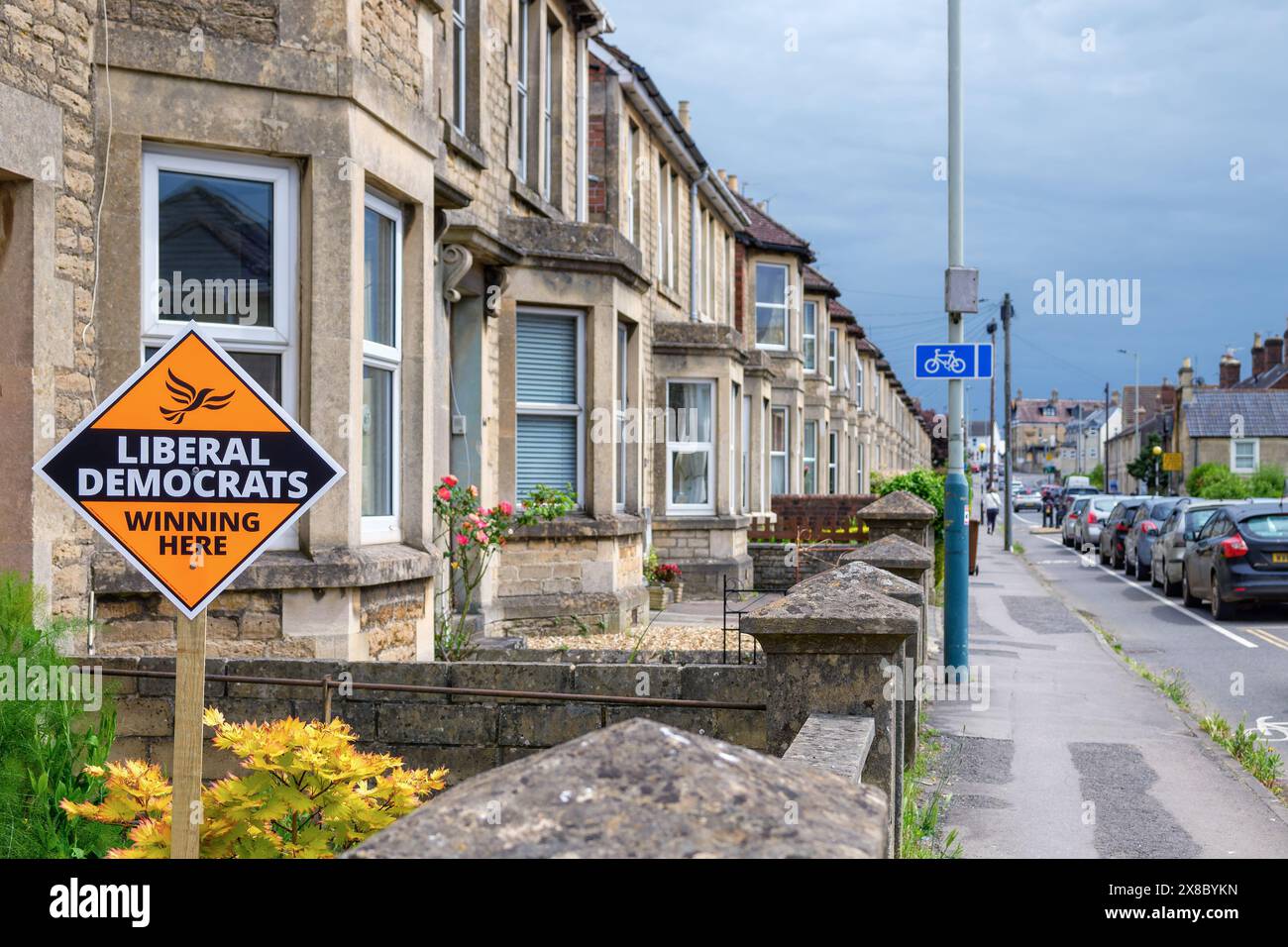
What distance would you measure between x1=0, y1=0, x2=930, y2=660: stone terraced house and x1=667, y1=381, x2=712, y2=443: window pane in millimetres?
5828

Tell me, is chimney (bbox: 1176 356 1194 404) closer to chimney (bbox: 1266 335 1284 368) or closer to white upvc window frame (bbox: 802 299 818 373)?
chimney (bbox: 1266 335 1284 368)

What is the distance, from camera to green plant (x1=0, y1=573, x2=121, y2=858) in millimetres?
5176

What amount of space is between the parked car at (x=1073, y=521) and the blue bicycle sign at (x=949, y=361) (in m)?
30.3

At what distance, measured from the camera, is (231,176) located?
A: 24.9ft

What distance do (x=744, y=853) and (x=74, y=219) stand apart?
20.2 ft

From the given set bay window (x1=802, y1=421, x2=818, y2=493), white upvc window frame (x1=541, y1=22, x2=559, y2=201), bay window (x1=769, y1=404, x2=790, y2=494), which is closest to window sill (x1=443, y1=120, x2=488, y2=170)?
white upvc window frame (x1=541, y1=22, x2=559, y2=201)

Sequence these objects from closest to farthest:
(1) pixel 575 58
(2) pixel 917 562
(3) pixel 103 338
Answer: (3) pixel 103 338, (2) pixel 917 562, (1) pixel 575 58

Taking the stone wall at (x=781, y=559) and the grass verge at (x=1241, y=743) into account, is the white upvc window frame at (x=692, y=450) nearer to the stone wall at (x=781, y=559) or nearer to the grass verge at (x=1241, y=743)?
the stone wall at (x=781, y=559)

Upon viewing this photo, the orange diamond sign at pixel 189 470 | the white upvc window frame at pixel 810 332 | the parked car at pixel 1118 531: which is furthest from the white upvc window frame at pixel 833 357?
the orange diamond sign at pixel 189 470

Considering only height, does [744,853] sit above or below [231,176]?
below

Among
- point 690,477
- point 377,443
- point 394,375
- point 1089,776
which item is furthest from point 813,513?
point 377,443

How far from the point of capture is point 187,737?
3.86 meters

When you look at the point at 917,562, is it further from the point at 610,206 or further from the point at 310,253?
the point at 610,206

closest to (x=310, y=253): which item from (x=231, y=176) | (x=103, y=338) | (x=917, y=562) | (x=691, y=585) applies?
(x=231, y=176)
